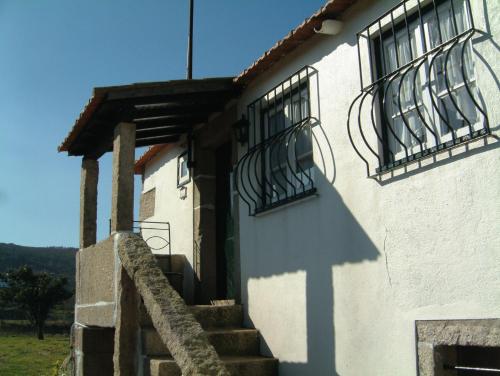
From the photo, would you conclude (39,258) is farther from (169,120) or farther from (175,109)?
(175,109)

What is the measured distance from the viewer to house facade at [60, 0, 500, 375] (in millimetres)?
3840

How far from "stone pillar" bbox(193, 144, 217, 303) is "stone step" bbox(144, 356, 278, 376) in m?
1.93

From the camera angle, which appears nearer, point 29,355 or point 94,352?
point 94,352

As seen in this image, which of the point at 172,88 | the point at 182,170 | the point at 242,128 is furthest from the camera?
the point at 182,170

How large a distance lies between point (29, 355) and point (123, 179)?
61.1ft

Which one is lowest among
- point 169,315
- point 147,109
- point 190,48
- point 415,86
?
point 169,315

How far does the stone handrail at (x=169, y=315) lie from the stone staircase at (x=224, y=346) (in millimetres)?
643

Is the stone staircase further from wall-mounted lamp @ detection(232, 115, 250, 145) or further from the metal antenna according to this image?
the metal antenna

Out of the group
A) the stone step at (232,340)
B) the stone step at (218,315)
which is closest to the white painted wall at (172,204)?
the stone step at (218,315)

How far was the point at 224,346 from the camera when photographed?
5.70 meters

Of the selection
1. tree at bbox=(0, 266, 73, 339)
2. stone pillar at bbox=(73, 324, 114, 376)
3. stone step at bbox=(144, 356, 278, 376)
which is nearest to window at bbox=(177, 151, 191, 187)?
stone pillar at bbox=(73, 324, 114, 376)

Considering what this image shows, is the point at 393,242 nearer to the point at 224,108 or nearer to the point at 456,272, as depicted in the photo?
the point at 456,272

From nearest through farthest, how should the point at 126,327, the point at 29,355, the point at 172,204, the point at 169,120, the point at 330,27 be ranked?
the point at 126,327
the point at 330,27
the point at 169,120
the point at 172,204
the point at 29,355

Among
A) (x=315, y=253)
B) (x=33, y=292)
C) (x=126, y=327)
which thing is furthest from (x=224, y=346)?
(x=33, y=292)
